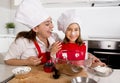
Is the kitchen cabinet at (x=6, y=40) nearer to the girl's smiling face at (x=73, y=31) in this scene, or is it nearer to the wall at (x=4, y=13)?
the wall at (x=4, y=13)

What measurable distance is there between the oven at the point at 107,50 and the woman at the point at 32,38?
1000mm

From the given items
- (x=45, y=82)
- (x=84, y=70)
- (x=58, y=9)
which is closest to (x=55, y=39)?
(x=84, y=70)

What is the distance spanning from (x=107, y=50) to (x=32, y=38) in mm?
1292

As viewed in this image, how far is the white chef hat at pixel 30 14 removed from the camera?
1.36m

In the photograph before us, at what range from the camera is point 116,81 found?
3.42 ft

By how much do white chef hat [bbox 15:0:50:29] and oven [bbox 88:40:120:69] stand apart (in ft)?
3.89

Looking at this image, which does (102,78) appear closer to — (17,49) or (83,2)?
(17,49)

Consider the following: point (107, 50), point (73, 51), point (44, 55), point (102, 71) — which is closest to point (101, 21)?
point (107, 50)

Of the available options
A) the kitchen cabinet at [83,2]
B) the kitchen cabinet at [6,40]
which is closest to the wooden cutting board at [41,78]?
the kitchen cabinet at [83,2]

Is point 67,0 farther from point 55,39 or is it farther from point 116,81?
point 116,81

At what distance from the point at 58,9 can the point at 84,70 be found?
190 centimetres

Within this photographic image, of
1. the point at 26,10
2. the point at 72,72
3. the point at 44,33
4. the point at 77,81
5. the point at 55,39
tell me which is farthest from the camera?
the point at 55,39

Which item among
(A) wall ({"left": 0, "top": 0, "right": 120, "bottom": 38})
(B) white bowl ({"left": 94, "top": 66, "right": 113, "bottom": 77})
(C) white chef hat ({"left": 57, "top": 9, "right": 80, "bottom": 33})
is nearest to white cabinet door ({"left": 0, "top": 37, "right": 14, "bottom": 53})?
(A) wall ({"left": 0, "top": 0, "right": 120, "bottom": 38})

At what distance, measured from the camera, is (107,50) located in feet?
8.09
